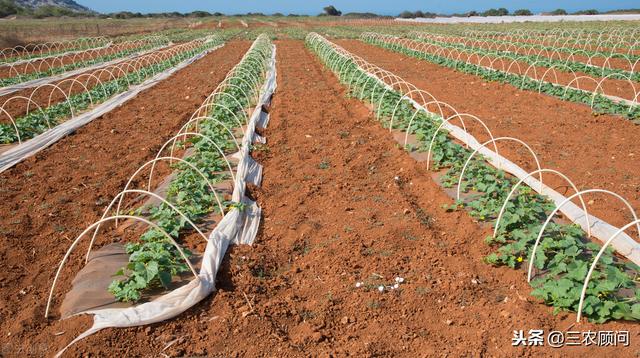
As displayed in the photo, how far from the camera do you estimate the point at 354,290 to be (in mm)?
3986

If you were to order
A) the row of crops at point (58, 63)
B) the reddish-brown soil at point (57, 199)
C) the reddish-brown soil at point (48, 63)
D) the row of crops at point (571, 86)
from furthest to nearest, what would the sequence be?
the reddish-brown soil at point (48, 63) → the row of crops at point (58, 63) → the row of crops at point (571, 86) → the reddish-brown soil at point (57, 199)

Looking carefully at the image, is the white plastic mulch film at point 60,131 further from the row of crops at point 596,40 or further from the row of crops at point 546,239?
the row of crops at point 596,40

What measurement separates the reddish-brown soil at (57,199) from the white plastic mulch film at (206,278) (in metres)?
0.26

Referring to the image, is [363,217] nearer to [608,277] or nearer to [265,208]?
[265,208]

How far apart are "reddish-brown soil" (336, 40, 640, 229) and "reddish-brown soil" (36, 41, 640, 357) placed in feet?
6.67

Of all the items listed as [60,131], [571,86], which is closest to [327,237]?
[60,131]

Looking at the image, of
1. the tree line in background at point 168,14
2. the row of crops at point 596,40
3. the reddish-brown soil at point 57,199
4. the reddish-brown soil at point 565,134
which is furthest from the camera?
the tree line in background at point 168,14

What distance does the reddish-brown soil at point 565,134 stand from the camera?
5.95 m

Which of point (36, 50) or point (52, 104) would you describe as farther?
point (36, 50)

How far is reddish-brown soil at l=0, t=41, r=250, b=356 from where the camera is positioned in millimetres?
3604

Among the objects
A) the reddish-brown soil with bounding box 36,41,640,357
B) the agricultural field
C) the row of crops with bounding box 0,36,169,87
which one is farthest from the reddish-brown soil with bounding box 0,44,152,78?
the reddish-brown soil with bounding box 36,41,640,357

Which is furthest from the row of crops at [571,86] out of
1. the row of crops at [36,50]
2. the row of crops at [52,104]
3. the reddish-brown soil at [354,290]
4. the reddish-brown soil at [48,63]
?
the row of crops at [36,50]

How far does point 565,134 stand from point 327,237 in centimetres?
550

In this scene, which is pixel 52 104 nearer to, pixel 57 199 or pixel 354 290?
pixel 57 199
